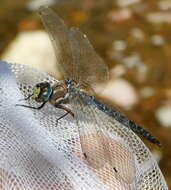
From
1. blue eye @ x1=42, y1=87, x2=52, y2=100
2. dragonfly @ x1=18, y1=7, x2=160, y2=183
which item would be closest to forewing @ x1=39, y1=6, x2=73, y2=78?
dragonfly @ x1=18, y1=7, x2=160, y2=183

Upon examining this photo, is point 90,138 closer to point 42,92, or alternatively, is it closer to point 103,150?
point 103,150

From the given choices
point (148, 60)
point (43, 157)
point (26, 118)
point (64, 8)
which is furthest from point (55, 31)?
point (64, 8)

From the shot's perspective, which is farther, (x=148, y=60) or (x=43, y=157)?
(x=148, y=60)

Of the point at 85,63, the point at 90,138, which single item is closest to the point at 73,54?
the point at 85,63

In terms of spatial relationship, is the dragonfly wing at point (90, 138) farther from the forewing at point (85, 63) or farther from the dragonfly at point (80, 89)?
the forewing at point (85, 63)

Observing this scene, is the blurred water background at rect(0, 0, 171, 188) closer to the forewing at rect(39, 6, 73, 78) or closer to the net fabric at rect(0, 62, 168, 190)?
the forewing at rect(39, 6, 73, 78)

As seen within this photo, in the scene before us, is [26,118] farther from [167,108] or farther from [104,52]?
[104,52]
